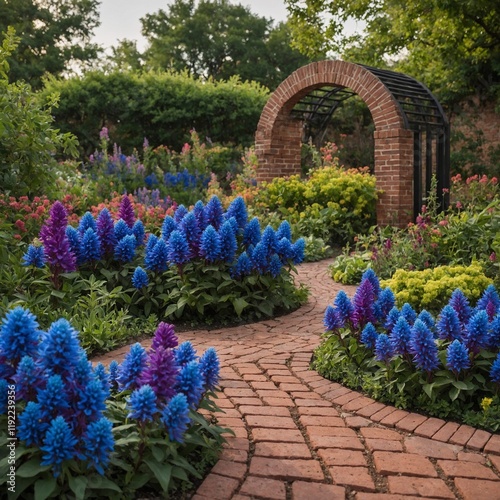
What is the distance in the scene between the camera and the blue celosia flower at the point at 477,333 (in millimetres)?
3475

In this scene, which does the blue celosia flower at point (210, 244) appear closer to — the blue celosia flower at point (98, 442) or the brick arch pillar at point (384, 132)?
the blue celosia flower at point (98, 442)

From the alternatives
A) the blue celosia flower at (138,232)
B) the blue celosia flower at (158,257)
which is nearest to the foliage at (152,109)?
the blue celosia flower at (138,232)

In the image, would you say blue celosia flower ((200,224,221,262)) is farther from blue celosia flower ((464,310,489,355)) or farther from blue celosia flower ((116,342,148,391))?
blue celosia flower ((116,342,148,391))

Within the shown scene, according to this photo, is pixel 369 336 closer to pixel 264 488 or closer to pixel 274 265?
pixel 264 488

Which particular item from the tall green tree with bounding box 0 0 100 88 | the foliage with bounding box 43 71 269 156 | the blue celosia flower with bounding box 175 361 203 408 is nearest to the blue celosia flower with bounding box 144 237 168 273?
the blue celosia flower with bounding box 175 361 203 408

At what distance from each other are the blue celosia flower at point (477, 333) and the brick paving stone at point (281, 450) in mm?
1157

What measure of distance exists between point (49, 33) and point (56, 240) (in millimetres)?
26946

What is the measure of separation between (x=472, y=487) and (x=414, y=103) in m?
8.07

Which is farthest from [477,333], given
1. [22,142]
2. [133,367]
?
[22,142]

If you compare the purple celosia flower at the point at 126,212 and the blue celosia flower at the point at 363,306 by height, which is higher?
the purple celosia flower at the point at 126,212

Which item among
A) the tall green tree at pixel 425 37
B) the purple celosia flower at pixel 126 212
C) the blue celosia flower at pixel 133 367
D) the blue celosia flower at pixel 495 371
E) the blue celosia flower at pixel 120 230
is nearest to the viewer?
the blue celosia flower at pixel 133 367

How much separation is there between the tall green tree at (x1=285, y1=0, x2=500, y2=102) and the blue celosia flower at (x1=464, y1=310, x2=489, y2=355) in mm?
11046

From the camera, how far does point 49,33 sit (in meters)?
28.4

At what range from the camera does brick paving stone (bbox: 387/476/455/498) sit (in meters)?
2.67
